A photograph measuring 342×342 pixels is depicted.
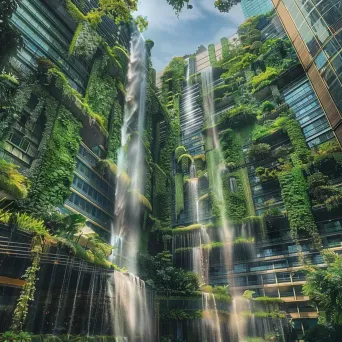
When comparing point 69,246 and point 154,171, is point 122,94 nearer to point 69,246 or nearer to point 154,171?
point 154,171

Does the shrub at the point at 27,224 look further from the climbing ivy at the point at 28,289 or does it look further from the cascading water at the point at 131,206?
the cascading water at the point at 131,206

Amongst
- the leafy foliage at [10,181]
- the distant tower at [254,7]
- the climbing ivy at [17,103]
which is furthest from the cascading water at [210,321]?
the distant tower at [254,7]

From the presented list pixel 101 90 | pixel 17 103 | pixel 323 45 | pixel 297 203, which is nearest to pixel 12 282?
pixel 17 103

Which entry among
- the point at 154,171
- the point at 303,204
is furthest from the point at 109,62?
the point at 303,204

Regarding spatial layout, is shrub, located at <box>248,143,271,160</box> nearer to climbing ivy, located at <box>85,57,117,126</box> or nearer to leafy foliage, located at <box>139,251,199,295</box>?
climbing ivy, located at <box>85,57,117,126</box>

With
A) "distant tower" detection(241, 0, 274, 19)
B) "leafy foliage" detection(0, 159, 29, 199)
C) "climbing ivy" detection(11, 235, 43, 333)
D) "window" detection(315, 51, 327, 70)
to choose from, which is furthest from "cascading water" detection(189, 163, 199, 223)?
"distant tower" detection(241, 0, 274, 19)
